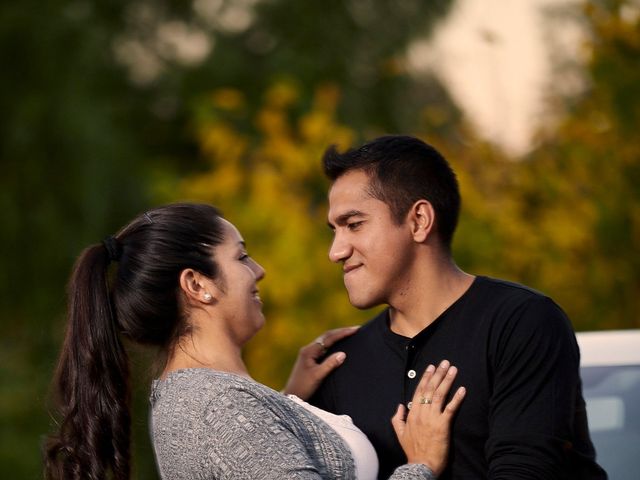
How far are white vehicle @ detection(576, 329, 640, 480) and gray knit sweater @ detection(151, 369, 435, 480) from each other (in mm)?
840

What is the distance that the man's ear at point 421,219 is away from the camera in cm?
339

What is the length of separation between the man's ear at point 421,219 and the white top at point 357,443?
22.0 inches

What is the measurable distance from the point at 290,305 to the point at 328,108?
188cm

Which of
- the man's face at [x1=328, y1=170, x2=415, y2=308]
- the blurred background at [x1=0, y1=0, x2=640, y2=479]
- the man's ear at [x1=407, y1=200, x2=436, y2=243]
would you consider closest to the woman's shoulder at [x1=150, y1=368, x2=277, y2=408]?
the man's face at [x1=328, y1=170, x2=415, y2=308]

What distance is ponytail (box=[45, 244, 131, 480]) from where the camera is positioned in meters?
3.19

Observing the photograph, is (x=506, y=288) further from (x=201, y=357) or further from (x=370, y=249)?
(x=201, y=357)

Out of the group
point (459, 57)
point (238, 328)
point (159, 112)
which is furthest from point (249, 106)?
point (238, 328)

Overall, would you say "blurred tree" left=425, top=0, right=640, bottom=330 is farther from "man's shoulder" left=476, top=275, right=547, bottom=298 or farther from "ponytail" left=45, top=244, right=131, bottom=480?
"ponytail" left=45, top=244, right=131, bottom=480

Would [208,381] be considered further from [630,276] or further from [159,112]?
[159,112]

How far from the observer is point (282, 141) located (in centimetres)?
910

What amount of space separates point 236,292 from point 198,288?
0.10 metres

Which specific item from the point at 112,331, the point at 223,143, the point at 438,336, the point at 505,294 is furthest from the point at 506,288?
the point at 223,143

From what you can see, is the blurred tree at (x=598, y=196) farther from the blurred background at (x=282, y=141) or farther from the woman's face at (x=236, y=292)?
the woman's face at (x=236, y=292)

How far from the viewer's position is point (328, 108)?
9.50 metres
